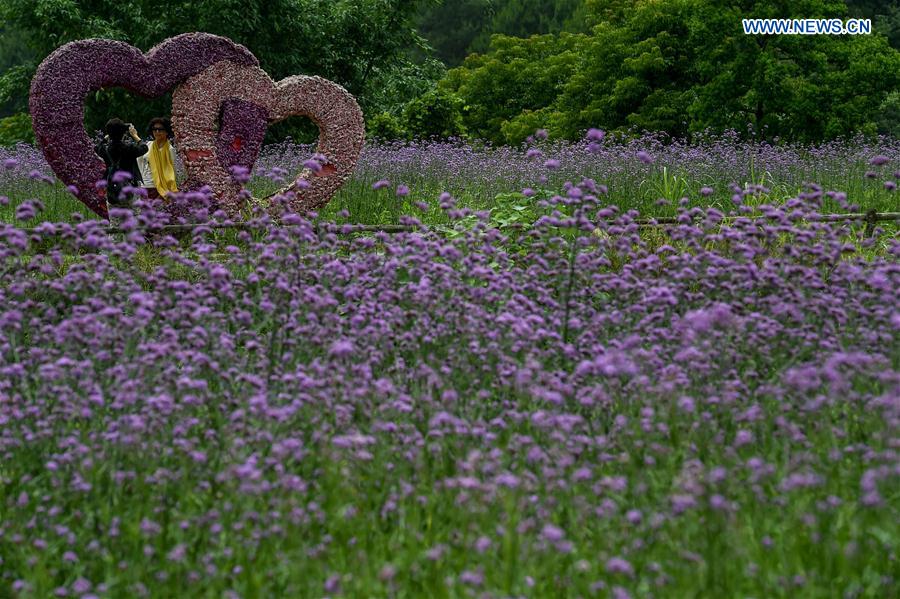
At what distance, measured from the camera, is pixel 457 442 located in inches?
168

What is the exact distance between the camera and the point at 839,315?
5191mm

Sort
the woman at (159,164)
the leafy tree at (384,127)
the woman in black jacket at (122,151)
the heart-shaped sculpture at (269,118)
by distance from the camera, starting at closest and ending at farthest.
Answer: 1. the heart-shaped sculpture at (269,118)
2. the woman at (159,164)
3. the woman in black jacket at (122,151)
4. the leafy tree at (384,127)

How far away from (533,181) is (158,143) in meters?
4.25

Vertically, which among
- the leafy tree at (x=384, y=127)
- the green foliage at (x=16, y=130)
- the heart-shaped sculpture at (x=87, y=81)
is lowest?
the green foliage at (x=16, y=130)

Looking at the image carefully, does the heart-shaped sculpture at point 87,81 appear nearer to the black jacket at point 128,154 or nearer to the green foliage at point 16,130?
the black jacket at point 128,154

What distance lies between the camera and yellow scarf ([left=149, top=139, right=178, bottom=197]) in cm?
1102

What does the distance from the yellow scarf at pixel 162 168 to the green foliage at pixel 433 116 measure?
781 centimetres

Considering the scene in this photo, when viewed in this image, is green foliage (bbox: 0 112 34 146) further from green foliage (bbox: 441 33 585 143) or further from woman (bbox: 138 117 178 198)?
woman (bbox: 138 117 178 198)

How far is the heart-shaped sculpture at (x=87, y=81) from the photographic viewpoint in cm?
998

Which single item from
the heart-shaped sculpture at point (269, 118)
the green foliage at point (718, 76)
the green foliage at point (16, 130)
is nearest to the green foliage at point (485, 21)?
the green foliage at point (718, 76)

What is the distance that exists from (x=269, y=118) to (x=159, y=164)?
1248 millimetres

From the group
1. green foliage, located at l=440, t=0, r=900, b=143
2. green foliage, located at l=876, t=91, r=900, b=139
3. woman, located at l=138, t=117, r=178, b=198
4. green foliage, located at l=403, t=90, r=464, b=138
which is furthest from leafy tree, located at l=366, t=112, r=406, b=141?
green foliage, located at l=876, t=91, r=900, b=139

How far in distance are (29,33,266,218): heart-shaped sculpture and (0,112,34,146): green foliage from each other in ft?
47.4

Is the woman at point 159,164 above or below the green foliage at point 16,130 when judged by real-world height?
above
